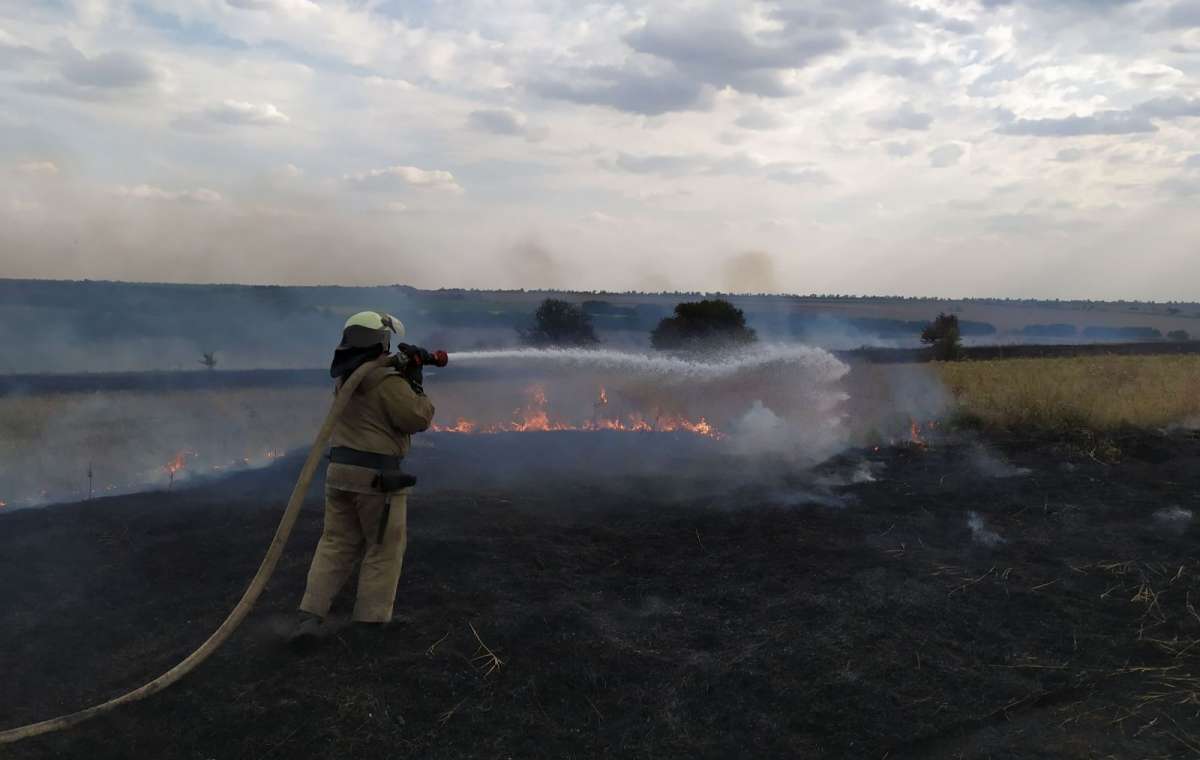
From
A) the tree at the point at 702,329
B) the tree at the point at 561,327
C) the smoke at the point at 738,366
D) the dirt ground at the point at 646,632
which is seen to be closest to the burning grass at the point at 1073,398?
the smoke at the point at 738,366

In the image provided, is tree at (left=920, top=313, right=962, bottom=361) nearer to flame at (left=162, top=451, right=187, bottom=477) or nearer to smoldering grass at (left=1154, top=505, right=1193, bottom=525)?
smoldering grass at (left=1154, top=505, right=1193, bottom=525)

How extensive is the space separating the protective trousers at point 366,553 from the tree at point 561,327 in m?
37.7

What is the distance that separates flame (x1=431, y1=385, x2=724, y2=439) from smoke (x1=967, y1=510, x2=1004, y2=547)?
620 centimetres

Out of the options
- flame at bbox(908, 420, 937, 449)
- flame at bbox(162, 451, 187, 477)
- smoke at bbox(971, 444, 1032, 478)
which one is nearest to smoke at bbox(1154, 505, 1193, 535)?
smoke at bbox(971, 444, 1032, 478)

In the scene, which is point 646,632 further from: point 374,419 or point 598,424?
point 598,424

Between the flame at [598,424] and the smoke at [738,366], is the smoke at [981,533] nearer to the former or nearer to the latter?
the smoke at [738,366]

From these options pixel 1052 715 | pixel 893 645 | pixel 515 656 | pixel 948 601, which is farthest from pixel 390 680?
pixel 948 601

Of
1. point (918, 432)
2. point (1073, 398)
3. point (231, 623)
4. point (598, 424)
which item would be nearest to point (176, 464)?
point (598, 424)

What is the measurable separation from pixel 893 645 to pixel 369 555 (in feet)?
13.9

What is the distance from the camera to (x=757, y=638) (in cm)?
634

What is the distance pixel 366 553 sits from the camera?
20.4 feet

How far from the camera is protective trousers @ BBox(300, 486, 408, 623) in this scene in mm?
6098

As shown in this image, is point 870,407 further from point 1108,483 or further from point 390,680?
point 390,680

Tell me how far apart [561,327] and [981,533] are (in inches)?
1503
